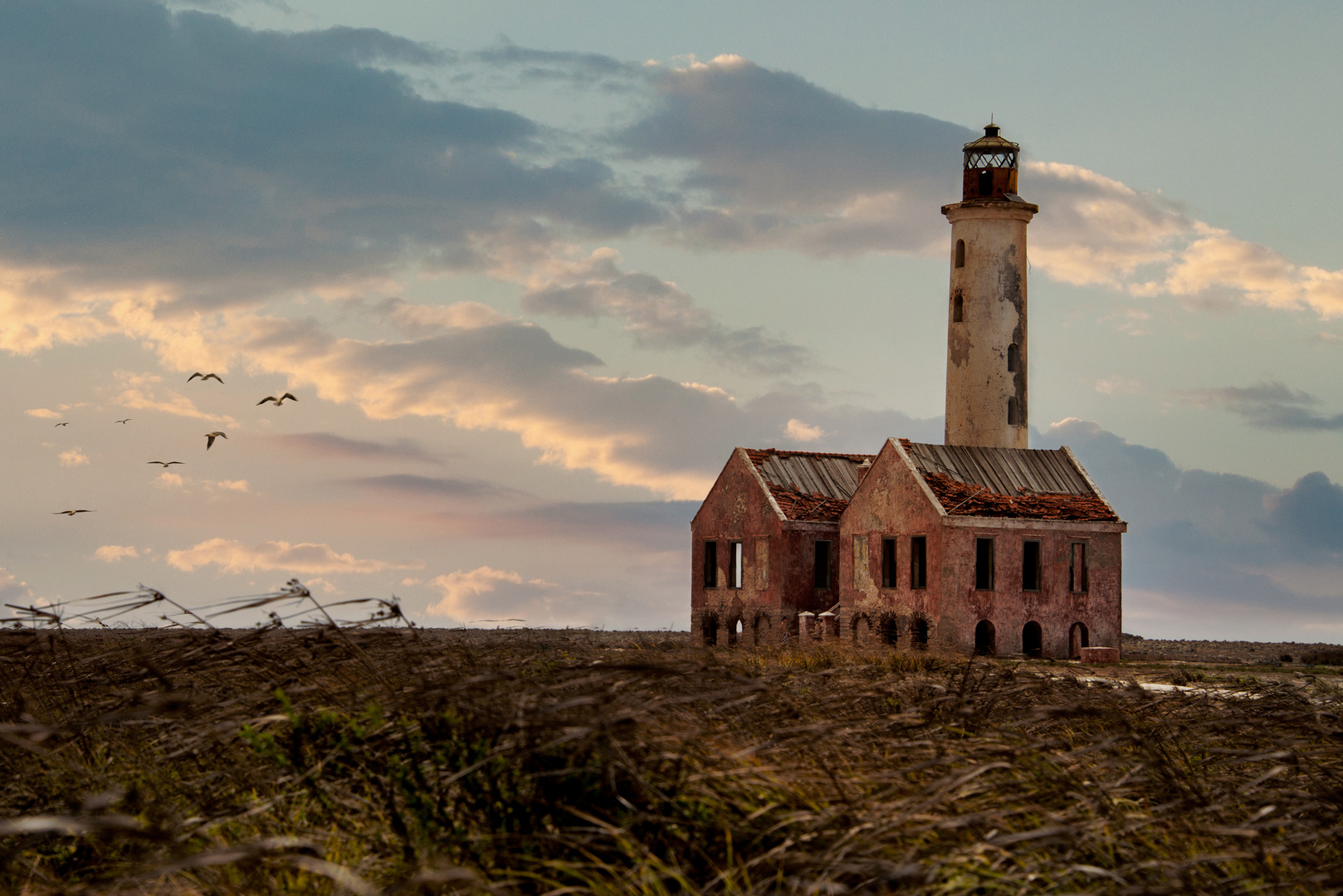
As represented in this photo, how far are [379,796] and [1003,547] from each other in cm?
2245

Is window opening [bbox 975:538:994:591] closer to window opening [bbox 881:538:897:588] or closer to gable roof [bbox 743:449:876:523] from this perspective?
window opening [bbox 881:538:897:588]

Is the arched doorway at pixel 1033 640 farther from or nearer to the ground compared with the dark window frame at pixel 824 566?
nearer to the ground

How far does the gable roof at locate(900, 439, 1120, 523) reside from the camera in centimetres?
2780

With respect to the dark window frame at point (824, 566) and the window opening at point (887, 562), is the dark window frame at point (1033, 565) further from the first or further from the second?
the dark window frame at point (824, 566)

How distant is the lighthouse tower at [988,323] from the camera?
1289 inches

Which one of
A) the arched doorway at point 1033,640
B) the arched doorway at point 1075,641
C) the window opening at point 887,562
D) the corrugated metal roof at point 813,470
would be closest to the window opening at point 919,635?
the window opening at point 887,562

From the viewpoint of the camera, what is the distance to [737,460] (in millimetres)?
32531

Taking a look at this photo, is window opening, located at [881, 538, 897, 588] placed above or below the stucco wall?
below

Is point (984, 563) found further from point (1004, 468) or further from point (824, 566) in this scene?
point (824, 566)

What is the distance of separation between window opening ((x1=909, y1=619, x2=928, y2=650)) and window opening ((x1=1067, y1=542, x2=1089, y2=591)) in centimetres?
326

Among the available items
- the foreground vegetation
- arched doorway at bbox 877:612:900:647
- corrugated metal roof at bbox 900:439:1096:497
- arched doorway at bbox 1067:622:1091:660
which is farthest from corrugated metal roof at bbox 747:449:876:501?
the foreground vegetation

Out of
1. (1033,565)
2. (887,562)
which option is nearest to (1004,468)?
(1033,565)

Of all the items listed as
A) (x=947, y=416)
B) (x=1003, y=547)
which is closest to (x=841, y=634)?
(x=1003, y=547)

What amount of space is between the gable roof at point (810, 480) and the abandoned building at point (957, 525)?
0.13ft
